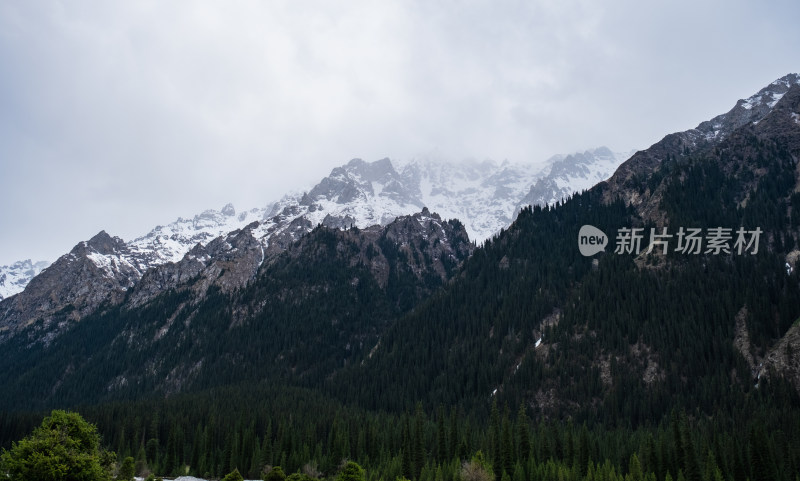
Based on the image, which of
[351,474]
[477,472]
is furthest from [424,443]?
[351,474]

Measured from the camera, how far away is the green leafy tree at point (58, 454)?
56219mm

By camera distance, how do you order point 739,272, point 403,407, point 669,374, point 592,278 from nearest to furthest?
1. point 669,374
2. point 739,272
3. point 403,407
4. point 592,278

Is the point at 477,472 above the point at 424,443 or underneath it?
above

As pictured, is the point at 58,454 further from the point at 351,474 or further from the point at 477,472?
the point at 477,472

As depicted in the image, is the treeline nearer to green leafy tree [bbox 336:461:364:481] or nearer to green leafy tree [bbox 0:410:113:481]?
green leafy tree [bbox 336:461:364:481]

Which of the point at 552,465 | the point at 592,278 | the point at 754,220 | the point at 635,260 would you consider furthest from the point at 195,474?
the point at 754,220

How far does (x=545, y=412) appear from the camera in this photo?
153625 mm

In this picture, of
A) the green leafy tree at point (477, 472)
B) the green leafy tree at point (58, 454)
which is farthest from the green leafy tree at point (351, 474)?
the green leafy tree at point (58, 454)

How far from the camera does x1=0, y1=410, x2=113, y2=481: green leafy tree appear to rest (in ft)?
184

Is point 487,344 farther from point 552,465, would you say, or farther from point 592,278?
point 552,465

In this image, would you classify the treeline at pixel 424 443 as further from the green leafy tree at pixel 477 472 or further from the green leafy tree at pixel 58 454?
the green leafy tree at pixel 58 454

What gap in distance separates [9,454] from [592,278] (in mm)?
171332

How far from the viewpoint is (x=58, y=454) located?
58375 mm

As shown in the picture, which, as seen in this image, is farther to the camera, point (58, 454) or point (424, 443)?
point (424, 443)
